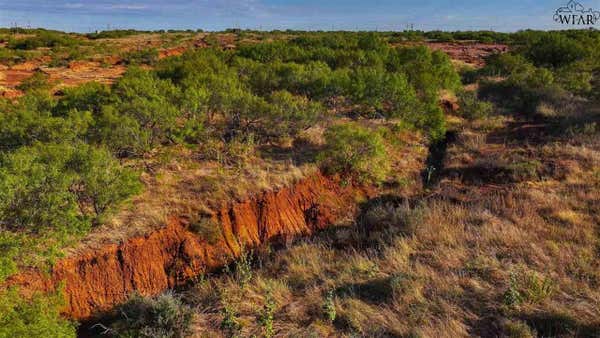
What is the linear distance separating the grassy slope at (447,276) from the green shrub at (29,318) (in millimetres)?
1936

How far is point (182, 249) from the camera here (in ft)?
26.9

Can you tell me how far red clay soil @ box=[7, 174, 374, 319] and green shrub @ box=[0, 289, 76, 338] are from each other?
1.38 meters

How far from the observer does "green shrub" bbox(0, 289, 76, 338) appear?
4.65 meters

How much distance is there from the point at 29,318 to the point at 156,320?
168cm

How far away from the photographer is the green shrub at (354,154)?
11.2 m

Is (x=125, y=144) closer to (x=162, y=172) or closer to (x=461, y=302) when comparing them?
(x=162, y=172)

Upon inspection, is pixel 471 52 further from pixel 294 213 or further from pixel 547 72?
pixel 294 213

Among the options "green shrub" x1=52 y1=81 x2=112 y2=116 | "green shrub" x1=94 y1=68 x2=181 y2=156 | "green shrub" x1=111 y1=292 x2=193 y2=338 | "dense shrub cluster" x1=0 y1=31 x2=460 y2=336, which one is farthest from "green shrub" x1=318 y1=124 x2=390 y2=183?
"green shrub" x1=52 y1=81 x2=112 y2=116

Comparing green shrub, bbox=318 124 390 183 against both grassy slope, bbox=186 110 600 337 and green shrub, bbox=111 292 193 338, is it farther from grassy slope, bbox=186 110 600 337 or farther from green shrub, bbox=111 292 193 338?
green shrub, bbox=111 292 193 338

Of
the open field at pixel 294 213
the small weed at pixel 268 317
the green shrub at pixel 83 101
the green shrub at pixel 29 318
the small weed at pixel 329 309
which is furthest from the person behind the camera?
the green shrub at pixel 83 101

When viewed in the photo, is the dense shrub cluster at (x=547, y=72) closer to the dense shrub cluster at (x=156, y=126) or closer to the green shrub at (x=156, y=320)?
the dense shrub cluster at (x=156, y=126)

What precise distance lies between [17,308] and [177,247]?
3244 millimetres

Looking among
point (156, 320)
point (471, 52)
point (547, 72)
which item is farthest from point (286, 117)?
point (471, 52)

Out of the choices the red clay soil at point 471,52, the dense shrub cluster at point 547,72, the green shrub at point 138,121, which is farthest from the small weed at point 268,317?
the red clay soil at point 471,52
